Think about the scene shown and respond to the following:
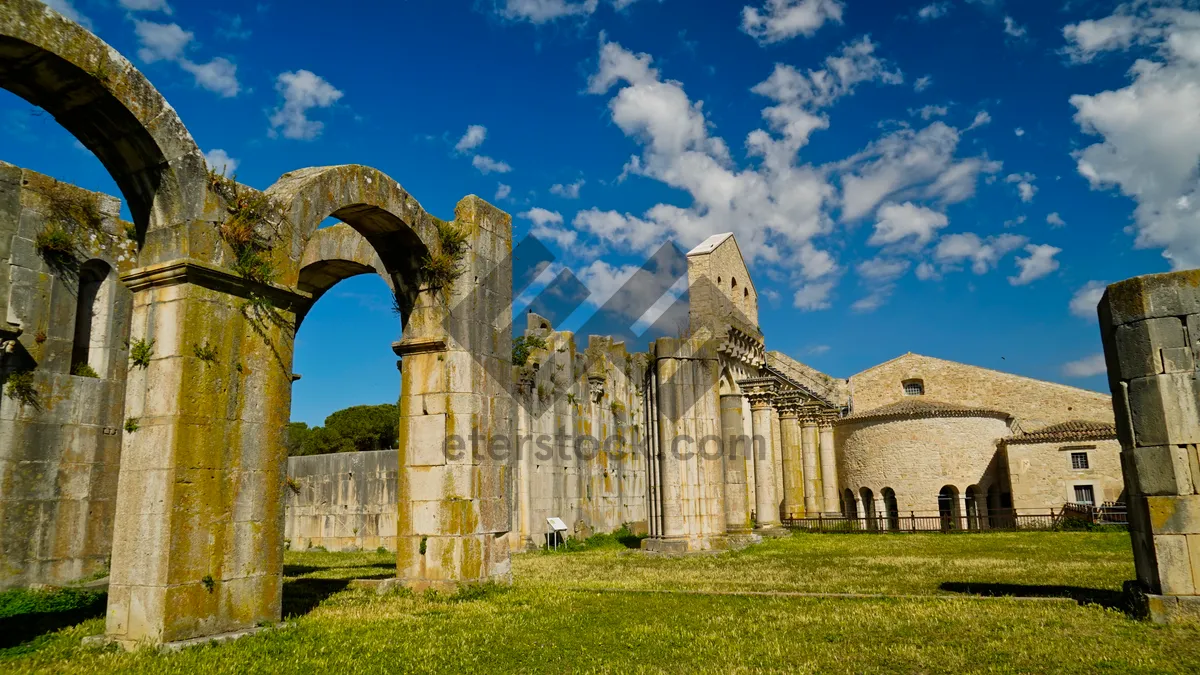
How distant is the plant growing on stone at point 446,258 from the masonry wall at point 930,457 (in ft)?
112

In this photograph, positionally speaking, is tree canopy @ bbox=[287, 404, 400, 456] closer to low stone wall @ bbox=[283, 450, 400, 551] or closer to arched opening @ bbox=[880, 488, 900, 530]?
low stone wall @ bbox=[283, 450, 400, 551]

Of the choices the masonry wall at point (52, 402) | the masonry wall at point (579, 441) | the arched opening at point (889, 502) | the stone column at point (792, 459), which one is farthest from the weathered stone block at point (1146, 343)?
the arched opening at point (889, 502)

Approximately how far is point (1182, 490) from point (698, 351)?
12997 mm

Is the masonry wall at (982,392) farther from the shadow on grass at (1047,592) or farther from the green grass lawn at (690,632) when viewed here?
the shadow on grass at (1047,592)

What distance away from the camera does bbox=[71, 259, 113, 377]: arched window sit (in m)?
13.1

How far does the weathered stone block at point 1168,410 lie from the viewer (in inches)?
334

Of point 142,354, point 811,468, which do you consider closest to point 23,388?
point 142,354

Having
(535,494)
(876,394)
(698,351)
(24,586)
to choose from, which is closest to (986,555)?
(698,351)

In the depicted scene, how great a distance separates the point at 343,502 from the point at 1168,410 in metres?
19.4

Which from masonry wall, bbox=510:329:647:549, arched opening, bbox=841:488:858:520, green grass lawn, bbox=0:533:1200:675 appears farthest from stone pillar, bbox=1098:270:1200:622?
arched opening, bbox=841:488:858:520

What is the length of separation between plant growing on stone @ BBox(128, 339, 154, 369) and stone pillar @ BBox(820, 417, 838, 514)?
33896mm

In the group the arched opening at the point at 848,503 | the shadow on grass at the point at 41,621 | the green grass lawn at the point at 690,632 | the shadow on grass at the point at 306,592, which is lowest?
the green grass lawn at the point at 690,632

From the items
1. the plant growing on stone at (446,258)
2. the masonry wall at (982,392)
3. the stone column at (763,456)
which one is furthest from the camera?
the masonry wall at (982,392)

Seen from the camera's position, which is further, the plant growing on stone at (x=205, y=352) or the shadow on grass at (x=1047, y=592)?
the shadow on grass at (x=1047, y=592)
